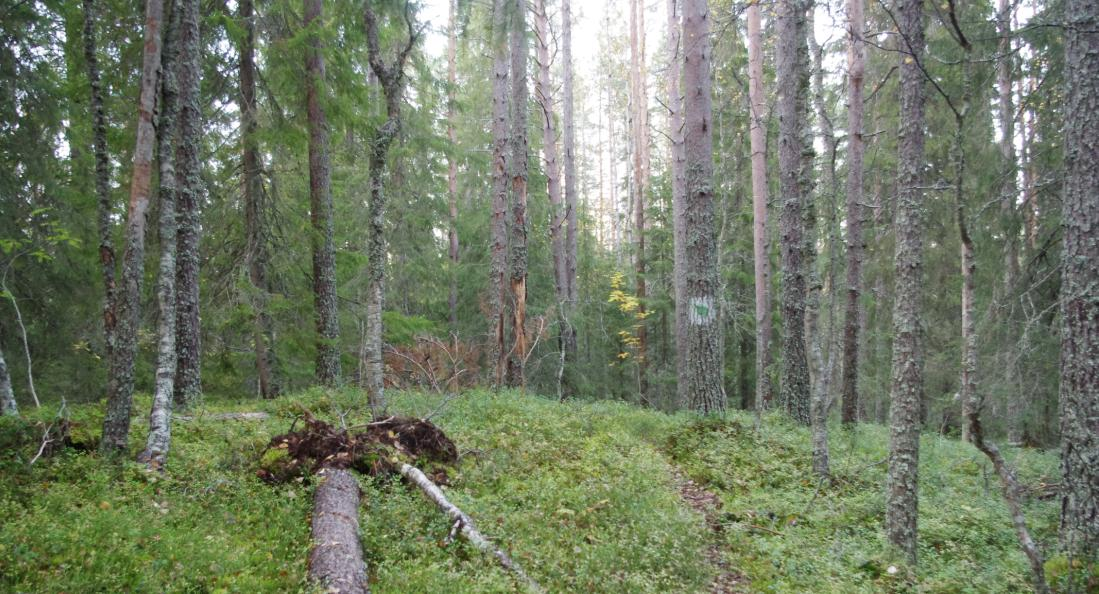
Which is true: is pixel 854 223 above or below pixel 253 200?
below

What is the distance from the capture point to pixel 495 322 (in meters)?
Answer: 13.0

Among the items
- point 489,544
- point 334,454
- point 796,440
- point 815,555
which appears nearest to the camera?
point 489,544

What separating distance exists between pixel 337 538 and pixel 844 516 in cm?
529

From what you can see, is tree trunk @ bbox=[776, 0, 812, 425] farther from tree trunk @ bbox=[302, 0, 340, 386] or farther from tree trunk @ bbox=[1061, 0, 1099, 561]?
tree trunk @ bbox=[302, 0, 340, 386]

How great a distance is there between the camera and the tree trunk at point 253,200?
37.3ft

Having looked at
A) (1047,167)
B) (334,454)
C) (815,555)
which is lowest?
(815,555)

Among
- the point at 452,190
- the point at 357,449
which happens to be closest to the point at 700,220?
the point at 357,449

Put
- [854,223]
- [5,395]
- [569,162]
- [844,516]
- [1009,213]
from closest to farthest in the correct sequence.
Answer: [844,516] < [5,395] < [1009,213] < [854,223] < [569,162]

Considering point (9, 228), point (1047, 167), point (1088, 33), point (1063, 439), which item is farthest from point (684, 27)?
point (9, 228)

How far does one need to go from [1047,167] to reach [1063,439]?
7.03m

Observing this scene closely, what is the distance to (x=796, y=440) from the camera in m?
9.73

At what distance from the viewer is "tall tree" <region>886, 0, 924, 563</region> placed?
207 inches

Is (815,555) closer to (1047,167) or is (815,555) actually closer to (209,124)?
(1047,167)

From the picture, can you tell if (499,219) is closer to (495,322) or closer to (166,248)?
(495,322)
